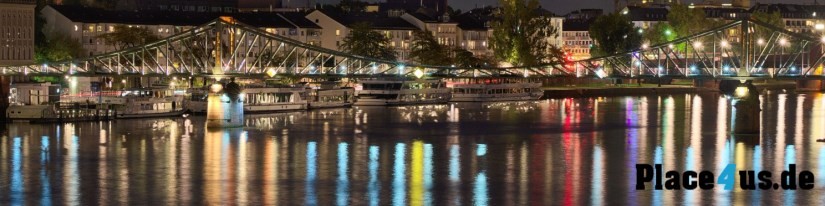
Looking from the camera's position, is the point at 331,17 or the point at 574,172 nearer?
the point at 574,172

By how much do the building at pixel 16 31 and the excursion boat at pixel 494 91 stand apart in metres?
28.3

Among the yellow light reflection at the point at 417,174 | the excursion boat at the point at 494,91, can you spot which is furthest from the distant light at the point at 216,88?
the excursion boat at the point at 494,91

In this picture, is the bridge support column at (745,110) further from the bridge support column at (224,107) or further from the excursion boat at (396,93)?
the excursion boat at (396,93)

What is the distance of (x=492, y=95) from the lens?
390 ft

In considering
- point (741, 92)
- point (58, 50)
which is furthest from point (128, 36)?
point (741, 92)

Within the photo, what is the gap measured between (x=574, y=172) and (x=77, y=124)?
108 feet

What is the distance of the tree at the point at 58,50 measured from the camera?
120562mm

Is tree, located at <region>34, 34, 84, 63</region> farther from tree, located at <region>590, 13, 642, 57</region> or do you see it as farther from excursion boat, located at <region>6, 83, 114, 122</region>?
tree, located at <region>590, 13, 642, 57</region>

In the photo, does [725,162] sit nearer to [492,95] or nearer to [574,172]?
[574,172]

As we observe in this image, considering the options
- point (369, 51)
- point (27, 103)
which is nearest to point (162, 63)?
point (369, 51)

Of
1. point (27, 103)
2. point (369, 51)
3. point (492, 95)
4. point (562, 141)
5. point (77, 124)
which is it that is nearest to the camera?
point (562, 141)

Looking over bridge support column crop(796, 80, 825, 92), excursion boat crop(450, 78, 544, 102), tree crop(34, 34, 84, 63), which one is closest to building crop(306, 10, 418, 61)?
tree crop(34, 34, 84, 63)

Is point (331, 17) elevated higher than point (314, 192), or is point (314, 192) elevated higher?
point (331, 17)

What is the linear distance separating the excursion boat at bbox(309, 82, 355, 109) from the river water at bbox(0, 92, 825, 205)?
8.88 m
